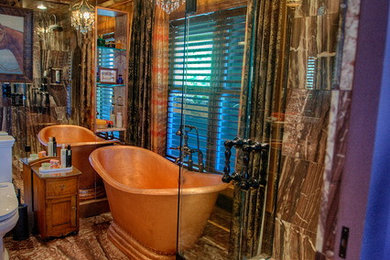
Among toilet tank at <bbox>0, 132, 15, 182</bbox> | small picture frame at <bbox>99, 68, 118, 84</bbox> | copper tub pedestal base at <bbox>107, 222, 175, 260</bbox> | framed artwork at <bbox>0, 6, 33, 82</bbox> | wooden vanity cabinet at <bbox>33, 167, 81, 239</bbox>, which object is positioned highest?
framed artwork at <bbox>0, 6, 33, 82</bbox>

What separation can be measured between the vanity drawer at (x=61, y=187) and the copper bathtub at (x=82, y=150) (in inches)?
22.4

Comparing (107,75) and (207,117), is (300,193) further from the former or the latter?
(107,75)

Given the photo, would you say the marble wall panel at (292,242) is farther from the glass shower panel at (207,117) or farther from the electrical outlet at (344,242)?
the glass shower panel at (207,117)

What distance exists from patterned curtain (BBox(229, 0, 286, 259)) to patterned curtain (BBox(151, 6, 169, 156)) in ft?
4.88

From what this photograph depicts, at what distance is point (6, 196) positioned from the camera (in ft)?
9.11

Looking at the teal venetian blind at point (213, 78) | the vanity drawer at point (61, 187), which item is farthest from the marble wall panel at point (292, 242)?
the vanity drawer at point (61, 187)

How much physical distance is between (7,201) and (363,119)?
2684 millimetres

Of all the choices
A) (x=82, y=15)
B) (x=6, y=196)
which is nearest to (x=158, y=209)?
(x=6, y=196)

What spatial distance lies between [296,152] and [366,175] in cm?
47

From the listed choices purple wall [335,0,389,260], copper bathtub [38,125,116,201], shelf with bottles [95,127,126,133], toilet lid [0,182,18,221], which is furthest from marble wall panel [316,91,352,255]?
shelf with bottles [95,127,126,133]

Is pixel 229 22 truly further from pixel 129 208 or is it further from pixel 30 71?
pixel 30 71

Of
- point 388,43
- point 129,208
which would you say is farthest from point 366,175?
point 129,208

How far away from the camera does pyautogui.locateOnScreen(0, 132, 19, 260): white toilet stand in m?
2.47

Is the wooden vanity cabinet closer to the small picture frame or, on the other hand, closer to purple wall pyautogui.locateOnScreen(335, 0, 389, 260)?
the small picture frame
